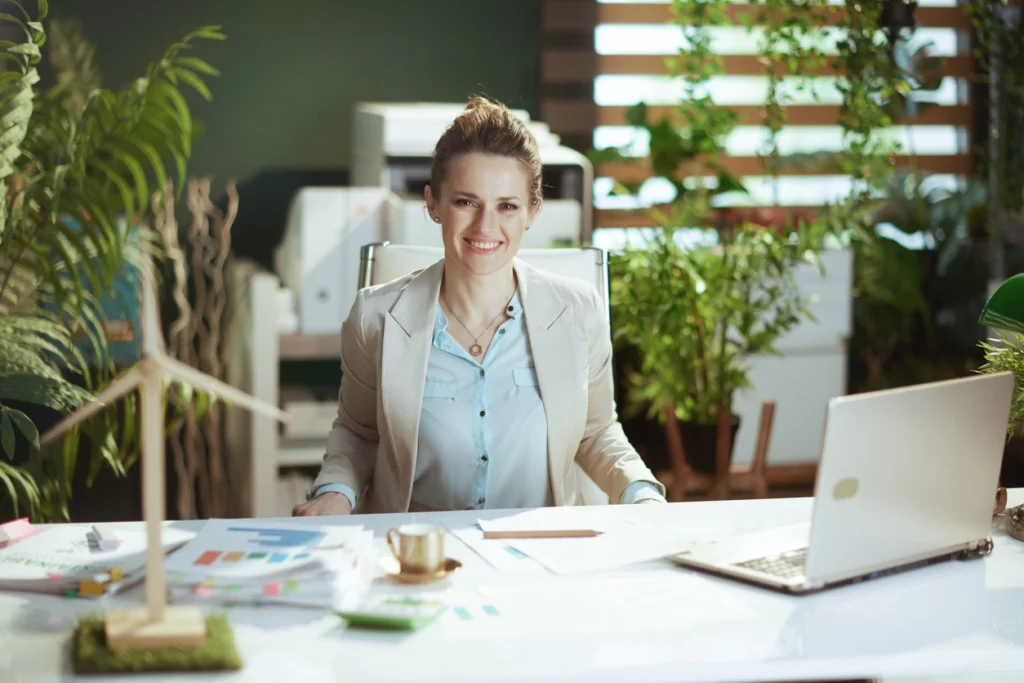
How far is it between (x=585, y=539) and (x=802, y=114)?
3.53 meters

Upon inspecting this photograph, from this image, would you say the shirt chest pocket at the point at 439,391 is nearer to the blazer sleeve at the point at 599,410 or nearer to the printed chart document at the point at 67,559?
the blazer sleeve at the point at 599,410

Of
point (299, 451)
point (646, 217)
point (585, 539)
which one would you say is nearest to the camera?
point (585, 539)

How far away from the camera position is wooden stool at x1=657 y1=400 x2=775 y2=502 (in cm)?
324

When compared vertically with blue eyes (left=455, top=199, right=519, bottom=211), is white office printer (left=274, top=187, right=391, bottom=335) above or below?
below

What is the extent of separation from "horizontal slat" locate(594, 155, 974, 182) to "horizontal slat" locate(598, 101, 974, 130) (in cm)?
15

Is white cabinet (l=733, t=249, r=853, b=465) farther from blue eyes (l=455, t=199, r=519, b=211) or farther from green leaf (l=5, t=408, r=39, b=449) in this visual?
green leaf (l=5, t=408, r=39, b=449)

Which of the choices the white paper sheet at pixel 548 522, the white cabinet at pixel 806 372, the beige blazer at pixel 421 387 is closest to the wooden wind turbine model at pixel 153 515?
the white paper sheet at pixel 548 522

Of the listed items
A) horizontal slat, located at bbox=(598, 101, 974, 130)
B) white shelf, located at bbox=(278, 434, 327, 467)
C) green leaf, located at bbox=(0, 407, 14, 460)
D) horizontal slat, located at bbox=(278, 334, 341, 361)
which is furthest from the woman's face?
horizontal slat, located at bbox=(598, 101, 974, 130)

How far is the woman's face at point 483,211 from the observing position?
1.92 meters

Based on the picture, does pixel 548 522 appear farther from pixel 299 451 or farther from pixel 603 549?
pixel 299 451

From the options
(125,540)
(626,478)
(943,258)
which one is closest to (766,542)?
(626,478)

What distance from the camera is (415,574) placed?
1323mm

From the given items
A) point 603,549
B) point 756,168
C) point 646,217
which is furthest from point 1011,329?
point 756,168

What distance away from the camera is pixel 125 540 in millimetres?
1458
